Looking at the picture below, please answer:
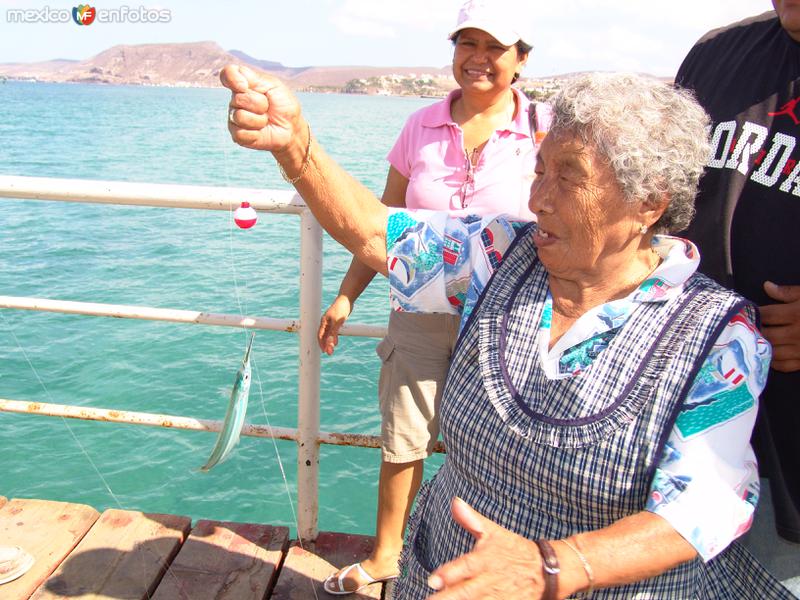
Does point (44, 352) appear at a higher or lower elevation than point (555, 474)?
lower

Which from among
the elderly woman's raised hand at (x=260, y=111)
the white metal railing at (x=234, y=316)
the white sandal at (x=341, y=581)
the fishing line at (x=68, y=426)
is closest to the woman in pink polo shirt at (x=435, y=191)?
the white sandal at (x=341, y=581)

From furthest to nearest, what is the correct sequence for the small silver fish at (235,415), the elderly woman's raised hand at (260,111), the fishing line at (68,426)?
the fishing line at (68,426)
the small silver fish at (235,415)
the elderly woman's raised hand at (260,111)

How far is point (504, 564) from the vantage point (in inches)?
46.8

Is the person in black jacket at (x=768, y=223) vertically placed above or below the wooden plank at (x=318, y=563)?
above

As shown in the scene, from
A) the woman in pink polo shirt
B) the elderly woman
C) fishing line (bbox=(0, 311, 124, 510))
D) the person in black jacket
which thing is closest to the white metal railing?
the woman in pink polo shirt

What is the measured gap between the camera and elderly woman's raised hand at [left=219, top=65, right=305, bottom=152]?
4.88 feet

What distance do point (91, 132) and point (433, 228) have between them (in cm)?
3894

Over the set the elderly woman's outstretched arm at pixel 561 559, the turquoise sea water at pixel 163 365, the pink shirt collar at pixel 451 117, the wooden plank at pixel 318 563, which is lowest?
the turquoise sea water at pixel 163 365

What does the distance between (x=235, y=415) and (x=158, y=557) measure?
1.74ft

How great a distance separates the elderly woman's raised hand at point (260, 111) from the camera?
4.88 feet

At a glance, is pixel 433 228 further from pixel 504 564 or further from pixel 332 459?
pixel 332 459

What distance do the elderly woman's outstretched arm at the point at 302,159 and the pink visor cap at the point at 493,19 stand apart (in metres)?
1.00

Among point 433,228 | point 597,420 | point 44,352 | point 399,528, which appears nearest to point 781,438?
point 597,420

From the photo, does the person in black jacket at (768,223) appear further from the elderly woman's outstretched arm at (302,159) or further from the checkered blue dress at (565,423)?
the elderly woman's outstretched arm at (302,159)
